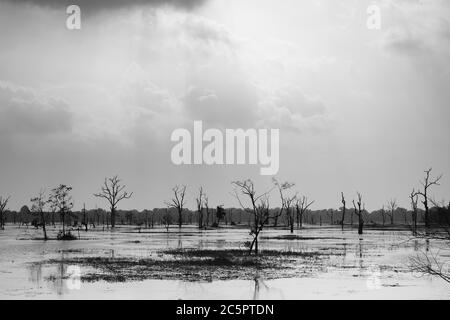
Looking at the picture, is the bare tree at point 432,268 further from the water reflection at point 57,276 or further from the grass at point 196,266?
the water reflection at point 57,276

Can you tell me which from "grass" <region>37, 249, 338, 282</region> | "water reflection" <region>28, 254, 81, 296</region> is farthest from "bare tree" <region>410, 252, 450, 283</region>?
"water reflection" <region>28, 254, 81, 296</region>

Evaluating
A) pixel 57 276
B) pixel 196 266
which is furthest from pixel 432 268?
pixel 57 276

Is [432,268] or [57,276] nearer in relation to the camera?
[57,276]

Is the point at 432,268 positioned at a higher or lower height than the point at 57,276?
lower

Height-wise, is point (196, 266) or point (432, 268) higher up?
point (196, 266)

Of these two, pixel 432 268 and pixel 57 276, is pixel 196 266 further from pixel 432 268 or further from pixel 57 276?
pixel 432 268

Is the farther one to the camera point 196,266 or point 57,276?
point 196,266

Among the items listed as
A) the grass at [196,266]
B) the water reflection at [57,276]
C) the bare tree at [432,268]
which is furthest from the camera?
the grass at [196,266]

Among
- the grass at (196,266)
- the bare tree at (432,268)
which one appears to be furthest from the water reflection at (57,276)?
the bare tree at (432,268)
